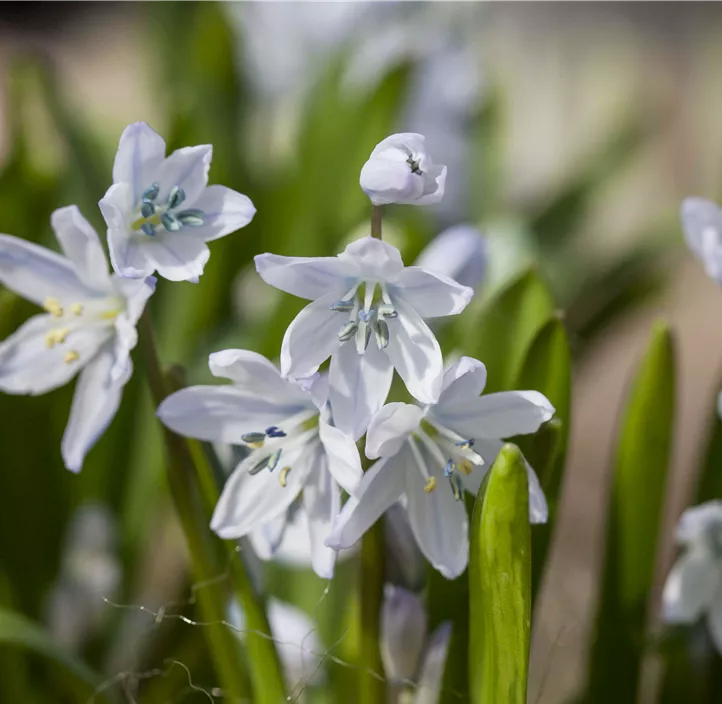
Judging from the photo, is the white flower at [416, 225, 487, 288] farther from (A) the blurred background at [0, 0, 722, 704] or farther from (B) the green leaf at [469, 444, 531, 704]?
(B) the green leaf at [469, 444, 531, 704]

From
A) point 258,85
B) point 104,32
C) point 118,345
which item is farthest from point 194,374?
point 104,32

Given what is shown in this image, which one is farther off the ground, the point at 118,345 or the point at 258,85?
the point at 258,85

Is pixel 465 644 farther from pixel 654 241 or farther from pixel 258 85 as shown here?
pixel 258 85

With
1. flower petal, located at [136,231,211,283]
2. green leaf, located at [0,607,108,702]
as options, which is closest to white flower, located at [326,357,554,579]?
flower petal, located at [136,231,211,283]

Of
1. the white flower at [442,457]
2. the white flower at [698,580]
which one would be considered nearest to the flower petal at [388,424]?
the white flower at [442,457]

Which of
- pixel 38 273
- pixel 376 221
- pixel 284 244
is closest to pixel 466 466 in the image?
pixel 376 221

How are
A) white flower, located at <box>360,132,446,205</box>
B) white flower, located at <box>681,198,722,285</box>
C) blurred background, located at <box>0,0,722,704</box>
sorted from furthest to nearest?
blurred background, located at <box>0,0,722,704</box>, white flower, located at <box>681,198,722,285</box>, white flower, located at <box>360,132,446,205</box>
